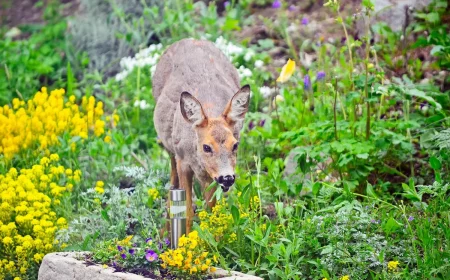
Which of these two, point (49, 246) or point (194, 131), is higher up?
point (194, 131)

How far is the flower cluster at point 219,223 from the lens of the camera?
19.1 feet

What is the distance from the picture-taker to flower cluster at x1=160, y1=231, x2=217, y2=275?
5.44 meters

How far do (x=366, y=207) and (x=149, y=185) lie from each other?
1.86 meters

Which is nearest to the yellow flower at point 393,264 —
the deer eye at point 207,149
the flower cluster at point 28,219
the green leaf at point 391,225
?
the green leaf at point 391,225

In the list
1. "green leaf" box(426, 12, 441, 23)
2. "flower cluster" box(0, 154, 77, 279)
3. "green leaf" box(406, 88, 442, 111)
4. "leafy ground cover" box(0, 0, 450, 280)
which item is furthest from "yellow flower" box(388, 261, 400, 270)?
"green leaf" box(426, 12, 441, 23)

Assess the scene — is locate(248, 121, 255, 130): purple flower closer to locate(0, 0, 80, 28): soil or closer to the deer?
Answer: the deer

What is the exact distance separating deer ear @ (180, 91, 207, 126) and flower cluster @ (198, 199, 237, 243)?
60 centimetres

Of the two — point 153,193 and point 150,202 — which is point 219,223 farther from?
point 153,193

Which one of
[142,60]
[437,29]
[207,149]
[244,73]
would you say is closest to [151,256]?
[207,149]

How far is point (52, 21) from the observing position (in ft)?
40.2

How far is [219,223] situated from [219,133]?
607mm

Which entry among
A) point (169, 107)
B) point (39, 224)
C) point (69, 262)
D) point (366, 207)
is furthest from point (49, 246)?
point (366, 207)

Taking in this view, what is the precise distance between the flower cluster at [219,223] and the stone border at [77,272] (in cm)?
31

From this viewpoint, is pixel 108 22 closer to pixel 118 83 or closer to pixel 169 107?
pixel 118 83
